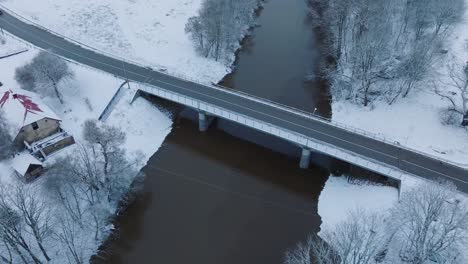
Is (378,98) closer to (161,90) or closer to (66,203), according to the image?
(161,90)

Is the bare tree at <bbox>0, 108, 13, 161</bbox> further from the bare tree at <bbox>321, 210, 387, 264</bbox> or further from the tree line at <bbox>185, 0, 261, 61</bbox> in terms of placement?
the bare tree at <bbox>321, 210, 387, 264</bbox>

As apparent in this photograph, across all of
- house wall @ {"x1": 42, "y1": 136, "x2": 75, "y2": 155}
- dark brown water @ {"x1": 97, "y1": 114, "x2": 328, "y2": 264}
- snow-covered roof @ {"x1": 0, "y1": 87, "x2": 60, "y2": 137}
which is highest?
snow-covered roof @ {"x1": 0, "y1": 87, "x2": 60, "y2": 137}

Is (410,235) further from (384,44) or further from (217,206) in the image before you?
(384,44)

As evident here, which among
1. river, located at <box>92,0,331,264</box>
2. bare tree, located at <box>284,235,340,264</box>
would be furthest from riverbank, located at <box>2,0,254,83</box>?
bare tree, located at <box>284,235,340,264</box>

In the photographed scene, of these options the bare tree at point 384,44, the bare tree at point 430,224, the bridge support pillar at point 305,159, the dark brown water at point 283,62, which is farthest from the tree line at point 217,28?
the bare tree at point 430,224

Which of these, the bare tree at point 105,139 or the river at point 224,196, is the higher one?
the bare tree at point 105,139

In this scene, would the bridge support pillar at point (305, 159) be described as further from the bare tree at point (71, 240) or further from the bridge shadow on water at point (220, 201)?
the bare tree at point (71, 240)
